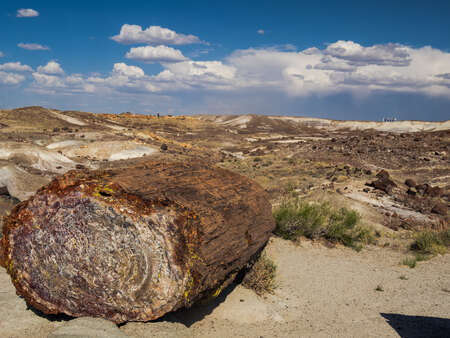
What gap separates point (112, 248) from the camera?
4.09m

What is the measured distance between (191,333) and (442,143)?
95.8 ft

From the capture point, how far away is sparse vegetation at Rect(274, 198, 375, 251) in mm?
9414

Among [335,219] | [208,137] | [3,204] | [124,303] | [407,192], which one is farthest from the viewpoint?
[208,137]

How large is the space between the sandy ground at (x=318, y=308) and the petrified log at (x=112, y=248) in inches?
13.7

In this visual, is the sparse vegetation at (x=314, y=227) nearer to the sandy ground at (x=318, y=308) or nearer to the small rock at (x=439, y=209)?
the sandy ground at (x=318, y=308)

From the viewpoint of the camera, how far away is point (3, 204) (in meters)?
9.48

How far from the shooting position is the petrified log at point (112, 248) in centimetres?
405

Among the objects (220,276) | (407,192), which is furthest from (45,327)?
(407,192)

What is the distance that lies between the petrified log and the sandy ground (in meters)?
0.35

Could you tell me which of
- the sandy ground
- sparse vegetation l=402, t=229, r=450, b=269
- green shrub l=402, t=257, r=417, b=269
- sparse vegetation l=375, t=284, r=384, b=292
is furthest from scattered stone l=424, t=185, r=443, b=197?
sparse vegetation l=375, t=284, r=384, b=292

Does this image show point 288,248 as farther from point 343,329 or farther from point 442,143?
point 442,143

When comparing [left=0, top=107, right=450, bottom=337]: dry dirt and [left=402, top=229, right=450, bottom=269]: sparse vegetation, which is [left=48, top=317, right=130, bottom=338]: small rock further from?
[left=402, top=229, right=450, bottom=269]: sparse vegetation

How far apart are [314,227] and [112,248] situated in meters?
6.91

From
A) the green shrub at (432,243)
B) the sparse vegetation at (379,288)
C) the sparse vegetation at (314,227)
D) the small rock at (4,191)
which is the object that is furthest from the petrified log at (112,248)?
the green shrub at (432,243)
